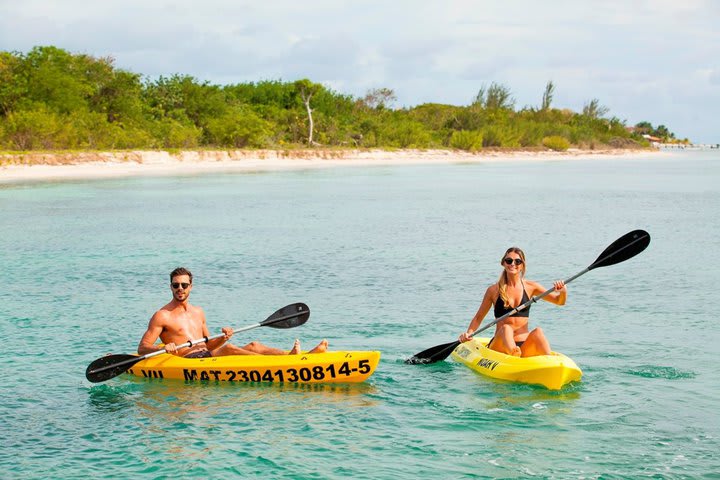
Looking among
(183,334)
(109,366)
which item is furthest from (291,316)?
(109,366)

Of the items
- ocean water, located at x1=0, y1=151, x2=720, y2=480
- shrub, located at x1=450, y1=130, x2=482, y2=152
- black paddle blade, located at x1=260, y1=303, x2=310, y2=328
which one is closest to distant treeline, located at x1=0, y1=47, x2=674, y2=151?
shrub, located at x1=450, y1=130, x2=482, y2=152

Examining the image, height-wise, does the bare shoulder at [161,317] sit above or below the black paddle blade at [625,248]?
below

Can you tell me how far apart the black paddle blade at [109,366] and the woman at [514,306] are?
2.97 metres

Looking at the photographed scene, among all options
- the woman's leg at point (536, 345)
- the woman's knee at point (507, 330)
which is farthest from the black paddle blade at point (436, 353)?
the woman's leg at point (536, 345)

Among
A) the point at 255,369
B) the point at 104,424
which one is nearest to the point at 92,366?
the point at 104,424

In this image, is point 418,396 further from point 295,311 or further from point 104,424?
point 104,424

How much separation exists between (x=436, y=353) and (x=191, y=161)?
131ft

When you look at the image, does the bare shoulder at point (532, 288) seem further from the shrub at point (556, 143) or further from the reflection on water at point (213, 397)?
the shrub at point (556, 143)

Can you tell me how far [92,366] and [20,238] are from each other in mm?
12983

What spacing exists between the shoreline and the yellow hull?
30251 millimetres

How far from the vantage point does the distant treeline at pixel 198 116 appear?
43750mm

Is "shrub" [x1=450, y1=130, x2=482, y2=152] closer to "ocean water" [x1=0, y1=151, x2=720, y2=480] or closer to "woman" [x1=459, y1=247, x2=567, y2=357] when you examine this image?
"ocean water" [x1=0, y1=151, x2=720, y2=480]

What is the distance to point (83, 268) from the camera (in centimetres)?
1605

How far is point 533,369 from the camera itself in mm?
8047
